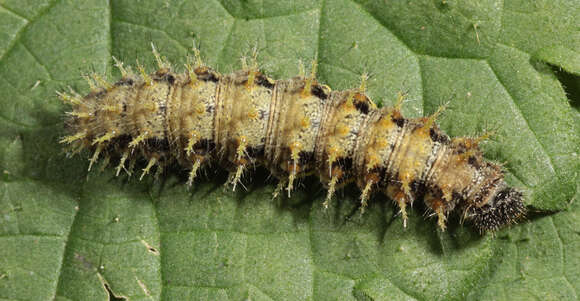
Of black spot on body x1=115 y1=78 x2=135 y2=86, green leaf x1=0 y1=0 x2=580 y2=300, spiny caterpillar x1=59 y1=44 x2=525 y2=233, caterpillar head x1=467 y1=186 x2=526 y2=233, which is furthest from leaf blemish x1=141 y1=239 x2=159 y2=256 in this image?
caterpillar head x1=467 y1=186 x2=526 y2=233

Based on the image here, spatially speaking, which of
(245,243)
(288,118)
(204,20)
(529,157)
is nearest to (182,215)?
(245,243)

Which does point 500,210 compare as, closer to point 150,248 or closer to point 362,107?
point 362,107

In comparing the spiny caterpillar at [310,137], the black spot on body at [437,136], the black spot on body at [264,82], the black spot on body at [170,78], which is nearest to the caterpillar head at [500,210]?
the spiny caterpillar at [310,137]

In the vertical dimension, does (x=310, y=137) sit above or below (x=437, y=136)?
below

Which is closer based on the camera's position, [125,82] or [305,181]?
[125,82]

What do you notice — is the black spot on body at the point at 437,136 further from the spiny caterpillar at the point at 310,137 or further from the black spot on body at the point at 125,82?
the black spot on body at the point at 125,82

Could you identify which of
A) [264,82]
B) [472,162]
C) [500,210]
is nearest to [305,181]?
[264,82]
